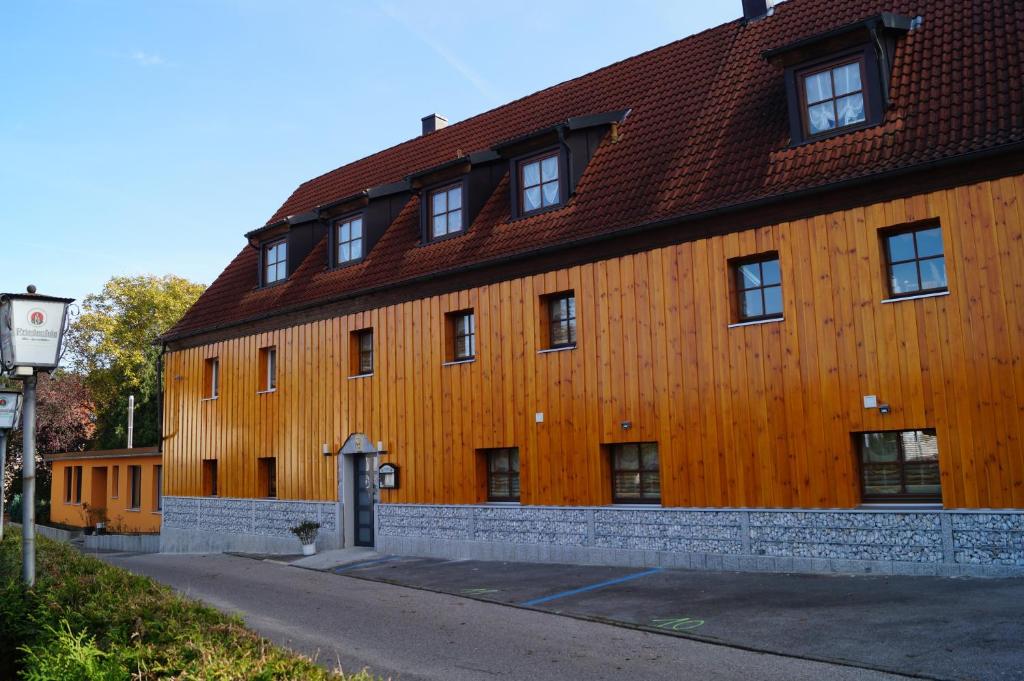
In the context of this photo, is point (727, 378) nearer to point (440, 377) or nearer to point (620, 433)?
point (620, 433)

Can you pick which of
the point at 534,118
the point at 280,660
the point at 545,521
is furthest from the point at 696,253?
the point at 280,660

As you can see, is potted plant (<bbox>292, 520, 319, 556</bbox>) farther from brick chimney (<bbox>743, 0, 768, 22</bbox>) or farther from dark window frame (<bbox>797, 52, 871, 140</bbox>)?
brick chimney (<bbox>743, 0, 768, 22</bbox>)

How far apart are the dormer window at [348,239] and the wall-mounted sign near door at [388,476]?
17.8 feet

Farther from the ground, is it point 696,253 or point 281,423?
point 696,253

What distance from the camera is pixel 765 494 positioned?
490 inches

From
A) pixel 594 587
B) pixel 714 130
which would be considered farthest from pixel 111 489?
pixel 714 130

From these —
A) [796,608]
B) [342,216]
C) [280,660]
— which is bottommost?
[796,608]

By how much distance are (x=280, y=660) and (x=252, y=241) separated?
20115 mm

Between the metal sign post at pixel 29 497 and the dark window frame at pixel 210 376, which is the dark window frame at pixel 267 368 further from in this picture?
the metal sign post at pixel 29 497

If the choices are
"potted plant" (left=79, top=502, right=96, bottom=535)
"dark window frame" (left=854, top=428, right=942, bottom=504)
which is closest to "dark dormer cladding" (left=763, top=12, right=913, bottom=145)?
"dark window frame" (left=854, top=428, right=942, bottom=504)

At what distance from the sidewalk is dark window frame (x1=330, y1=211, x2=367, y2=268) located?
887cm

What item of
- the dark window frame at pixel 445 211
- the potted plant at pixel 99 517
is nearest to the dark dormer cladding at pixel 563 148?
the dark window frame at pixel 445 211

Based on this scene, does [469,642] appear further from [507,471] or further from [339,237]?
[339,237]

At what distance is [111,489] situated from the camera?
32.5 metres
